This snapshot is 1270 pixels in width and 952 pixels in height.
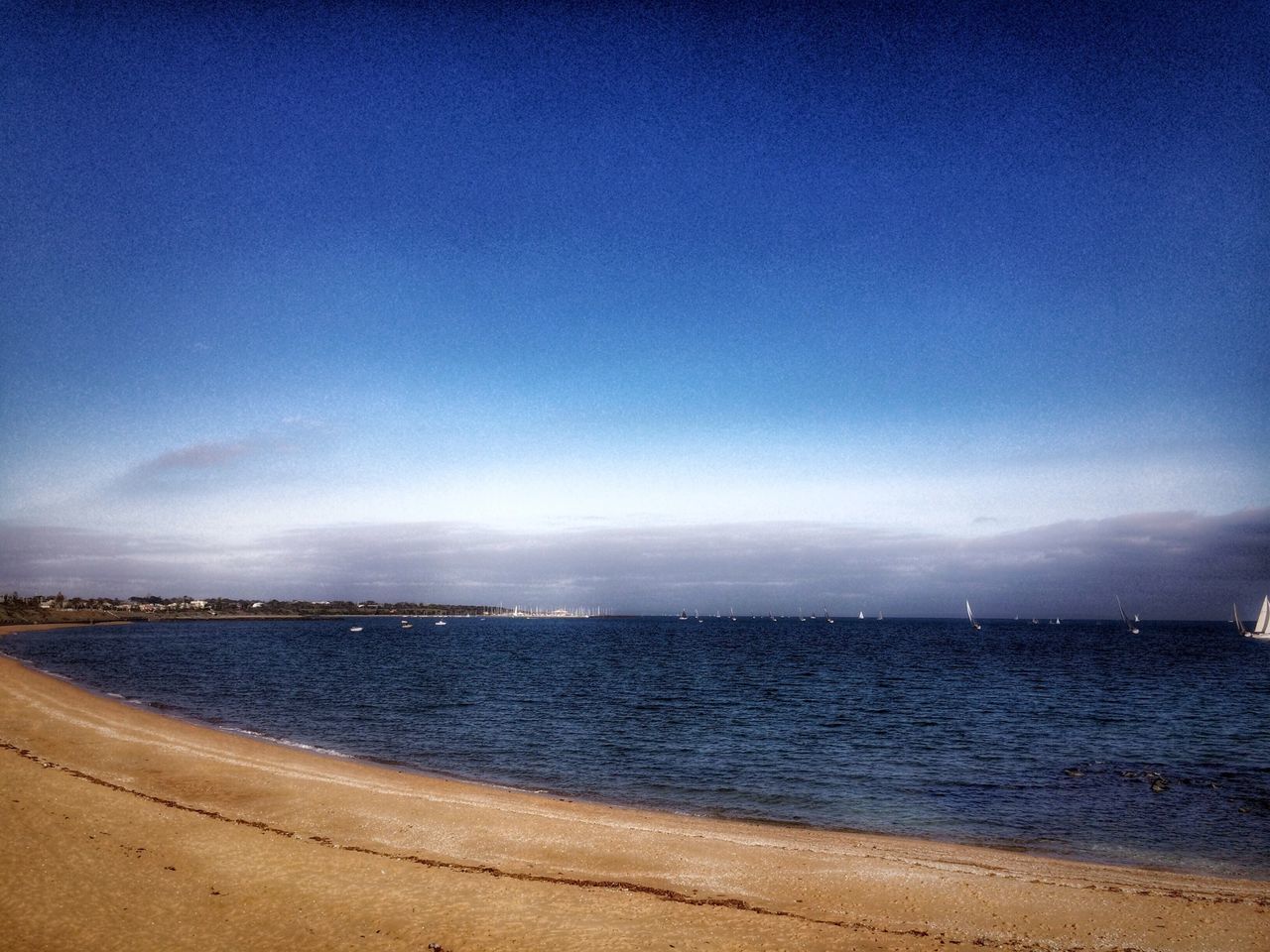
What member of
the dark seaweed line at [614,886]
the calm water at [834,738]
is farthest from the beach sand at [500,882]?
the calm water at [834,738]

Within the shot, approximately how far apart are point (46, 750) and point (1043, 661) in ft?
333

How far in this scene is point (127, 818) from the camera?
16422 millimetres

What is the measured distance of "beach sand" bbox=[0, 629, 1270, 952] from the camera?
1134 cm

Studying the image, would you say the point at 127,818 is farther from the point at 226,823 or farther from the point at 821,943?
the point at 821,943

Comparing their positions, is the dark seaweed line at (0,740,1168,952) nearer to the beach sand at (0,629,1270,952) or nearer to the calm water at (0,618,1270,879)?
the beach sand at (0,629,1270,952)

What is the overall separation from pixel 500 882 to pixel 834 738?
23661 mm

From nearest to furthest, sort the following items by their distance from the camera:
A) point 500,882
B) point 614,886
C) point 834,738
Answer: point 500,882
point 614,886
point 834,738

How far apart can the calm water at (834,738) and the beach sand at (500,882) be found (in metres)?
3.37

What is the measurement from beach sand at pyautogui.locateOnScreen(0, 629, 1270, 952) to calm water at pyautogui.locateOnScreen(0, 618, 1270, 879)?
337 cm

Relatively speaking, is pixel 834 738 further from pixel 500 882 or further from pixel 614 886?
pixel 500 882

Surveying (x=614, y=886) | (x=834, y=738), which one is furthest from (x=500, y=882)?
(x=834, y=738)

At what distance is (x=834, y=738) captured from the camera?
33.6 metres

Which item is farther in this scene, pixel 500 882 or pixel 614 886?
pixel 614 886

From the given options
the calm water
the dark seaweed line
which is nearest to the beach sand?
the dark seaweed line
